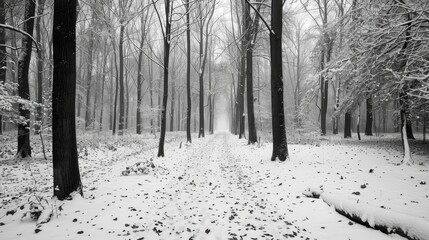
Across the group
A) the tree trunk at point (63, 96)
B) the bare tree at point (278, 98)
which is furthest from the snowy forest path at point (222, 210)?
the tree trunk at point (63, 96)

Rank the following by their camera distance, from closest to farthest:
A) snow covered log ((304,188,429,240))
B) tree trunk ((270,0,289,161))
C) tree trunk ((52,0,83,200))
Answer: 1. snow covered log ((304,188,429,240))
2. tree trunk ((52,0,83,200))
3. tree trunk ((270,0,289,161))

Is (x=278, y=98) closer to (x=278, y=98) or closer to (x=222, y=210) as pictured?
(x=278, y=98)

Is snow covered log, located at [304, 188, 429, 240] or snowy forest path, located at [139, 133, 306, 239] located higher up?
snow covered log, located at [304, 188, 429, 240]

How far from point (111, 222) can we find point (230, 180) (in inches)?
148

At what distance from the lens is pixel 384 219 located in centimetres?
331

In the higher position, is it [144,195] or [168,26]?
[168,26]

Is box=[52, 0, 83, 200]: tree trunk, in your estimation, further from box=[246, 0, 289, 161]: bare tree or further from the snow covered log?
box=[246, 0, 289, 161]: bare tree

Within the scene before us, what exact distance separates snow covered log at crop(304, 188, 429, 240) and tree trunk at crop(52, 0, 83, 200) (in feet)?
18.9

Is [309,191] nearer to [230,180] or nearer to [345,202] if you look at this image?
[345,202]

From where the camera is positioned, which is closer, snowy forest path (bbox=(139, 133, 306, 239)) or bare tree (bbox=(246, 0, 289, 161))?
snowy forest path (bbox=(139, 133, 306, 239))

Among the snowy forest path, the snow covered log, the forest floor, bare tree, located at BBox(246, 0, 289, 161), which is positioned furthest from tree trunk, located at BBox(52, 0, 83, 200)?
bare tree, located at BBox(246, 0, 289, 161)

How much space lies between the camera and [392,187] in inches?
205

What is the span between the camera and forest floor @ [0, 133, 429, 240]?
363 cm

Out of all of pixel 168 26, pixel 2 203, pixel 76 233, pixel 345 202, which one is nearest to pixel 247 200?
pixel 345 202
